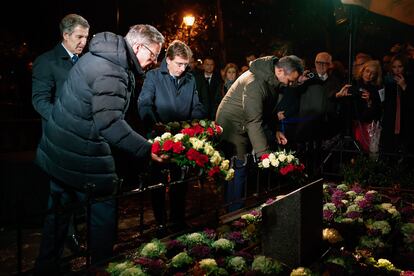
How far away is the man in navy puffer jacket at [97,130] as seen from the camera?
10.1 feet

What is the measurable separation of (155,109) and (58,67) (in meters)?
1.13

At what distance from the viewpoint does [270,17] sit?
57.2 ft

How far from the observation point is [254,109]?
4.53 m

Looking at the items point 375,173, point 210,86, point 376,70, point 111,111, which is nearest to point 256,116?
point 375,173

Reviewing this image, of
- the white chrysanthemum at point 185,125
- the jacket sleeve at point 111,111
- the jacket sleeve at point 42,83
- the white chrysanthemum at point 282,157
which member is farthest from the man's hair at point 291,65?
the jacket sleeve at point 42,83

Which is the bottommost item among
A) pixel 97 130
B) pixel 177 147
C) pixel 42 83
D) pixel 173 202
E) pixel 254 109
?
pixel 173 202

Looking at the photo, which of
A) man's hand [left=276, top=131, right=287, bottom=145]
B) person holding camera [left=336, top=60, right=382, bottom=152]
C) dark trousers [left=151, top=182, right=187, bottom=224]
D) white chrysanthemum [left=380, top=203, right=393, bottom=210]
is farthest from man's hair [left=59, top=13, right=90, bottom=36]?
person holding camera [left=336, top=60, right=382, bottom=152]

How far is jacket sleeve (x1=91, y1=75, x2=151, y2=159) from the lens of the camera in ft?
9.96

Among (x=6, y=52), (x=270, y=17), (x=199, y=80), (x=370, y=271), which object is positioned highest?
(x=270, y=17)

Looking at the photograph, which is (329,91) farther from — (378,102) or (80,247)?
(80,247)

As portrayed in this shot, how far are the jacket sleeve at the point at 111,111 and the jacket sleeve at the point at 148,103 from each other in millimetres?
1783

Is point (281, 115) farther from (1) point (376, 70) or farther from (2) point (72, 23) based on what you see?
(2) point (72, 23)

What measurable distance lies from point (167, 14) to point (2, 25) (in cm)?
642

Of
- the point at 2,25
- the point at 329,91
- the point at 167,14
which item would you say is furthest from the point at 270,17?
the point at 329,91
